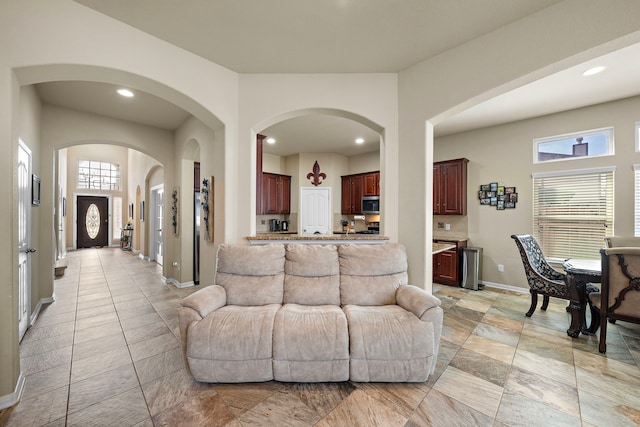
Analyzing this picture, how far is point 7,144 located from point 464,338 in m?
4.20

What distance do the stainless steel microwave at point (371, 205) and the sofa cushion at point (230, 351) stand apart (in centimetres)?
444

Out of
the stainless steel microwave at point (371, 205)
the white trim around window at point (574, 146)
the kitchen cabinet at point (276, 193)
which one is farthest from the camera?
the kitchen cabinet at point (276, 193)

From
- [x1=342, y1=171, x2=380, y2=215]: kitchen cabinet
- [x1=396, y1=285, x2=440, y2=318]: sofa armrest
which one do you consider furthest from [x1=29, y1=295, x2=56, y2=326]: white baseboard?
[x1=342, y1=171, x2=380, y2=215]: kitchen cabinet

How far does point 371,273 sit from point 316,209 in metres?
4.20

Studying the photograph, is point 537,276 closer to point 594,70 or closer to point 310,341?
point 594,70

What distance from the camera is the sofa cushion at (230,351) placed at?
185 cm

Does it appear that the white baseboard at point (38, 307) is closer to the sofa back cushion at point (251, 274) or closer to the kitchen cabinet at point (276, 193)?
the sofa back cushion at point (251, 274)

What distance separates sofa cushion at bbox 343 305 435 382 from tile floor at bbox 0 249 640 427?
100 millimetres

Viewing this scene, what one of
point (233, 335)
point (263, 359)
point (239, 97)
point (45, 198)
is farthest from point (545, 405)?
point (45, 198)

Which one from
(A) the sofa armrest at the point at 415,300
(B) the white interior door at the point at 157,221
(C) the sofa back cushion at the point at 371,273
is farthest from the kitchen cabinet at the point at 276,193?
(A) the sofa armrest at the point at 415,300

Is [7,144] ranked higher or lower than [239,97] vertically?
lower

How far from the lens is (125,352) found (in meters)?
2.42

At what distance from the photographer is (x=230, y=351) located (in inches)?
72.9

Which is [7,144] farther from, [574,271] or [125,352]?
[574,271]
